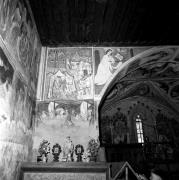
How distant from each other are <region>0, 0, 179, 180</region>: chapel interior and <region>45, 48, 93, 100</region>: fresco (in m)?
0.03

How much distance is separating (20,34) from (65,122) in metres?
2.87

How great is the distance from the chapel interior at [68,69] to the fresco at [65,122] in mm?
29

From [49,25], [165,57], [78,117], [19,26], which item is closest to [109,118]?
[165,57]

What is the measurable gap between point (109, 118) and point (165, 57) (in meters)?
7.26

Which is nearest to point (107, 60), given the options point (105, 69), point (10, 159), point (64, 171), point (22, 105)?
point (105, 69)

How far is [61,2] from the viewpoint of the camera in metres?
5.37

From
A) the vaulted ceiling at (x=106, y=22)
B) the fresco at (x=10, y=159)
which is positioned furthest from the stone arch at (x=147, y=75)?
the fresco at (x=10, y=159)

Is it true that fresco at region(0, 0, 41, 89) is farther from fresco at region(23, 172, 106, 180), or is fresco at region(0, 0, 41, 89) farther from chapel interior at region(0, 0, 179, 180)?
fresco at region(23, 172, 106, 180)

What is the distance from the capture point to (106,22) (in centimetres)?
609

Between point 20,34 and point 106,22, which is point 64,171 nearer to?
point 20,34

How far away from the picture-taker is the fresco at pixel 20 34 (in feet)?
12.2

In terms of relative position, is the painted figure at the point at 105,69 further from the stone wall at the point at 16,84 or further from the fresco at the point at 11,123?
the fresco at the point at 11,123

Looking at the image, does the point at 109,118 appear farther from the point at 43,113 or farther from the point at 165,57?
the point at 43,113

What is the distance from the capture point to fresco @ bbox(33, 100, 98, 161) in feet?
19.0
